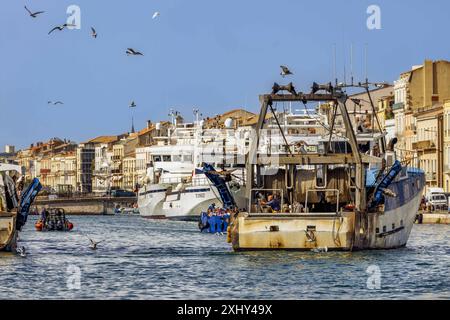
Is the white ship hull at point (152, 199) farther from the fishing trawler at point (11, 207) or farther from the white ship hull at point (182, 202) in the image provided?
the fishing trawler at point (11, 207)

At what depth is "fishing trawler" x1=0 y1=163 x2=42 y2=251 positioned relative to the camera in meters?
68.1

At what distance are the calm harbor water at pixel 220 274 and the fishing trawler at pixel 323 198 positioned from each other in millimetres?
691

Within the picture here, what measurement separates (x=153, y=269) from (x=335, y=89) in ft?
39.4

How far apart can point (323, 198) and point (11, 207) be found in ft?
45.4

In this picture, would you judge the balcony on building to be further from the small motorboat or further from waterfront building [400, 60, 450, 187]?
the small motorboat

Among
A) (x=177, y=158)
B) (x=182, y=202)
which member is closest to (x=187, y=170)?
(x=177, y=158)

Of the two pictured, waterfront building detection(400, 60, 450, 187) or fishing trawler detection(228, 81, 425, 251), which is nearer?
fishing trawler detection(228, 81, 425, 251)

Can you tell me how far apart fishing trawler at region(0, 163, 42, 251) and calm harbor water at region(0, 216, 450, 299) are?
905mm

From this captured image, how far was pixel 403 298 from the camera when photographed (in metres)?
49.4

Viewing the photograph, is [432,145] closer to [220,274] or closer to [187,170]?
[187,170]

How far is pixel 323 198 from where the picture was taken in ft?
230

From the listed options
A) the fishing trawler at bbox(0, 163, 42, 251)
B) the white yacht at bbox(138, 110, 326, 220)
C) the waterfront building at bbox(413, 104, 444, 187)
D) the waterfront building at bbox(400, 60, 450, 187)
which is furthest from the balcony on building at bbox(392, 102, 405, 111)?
the fishing trawler at bbox(0, 163, 42, 251)
